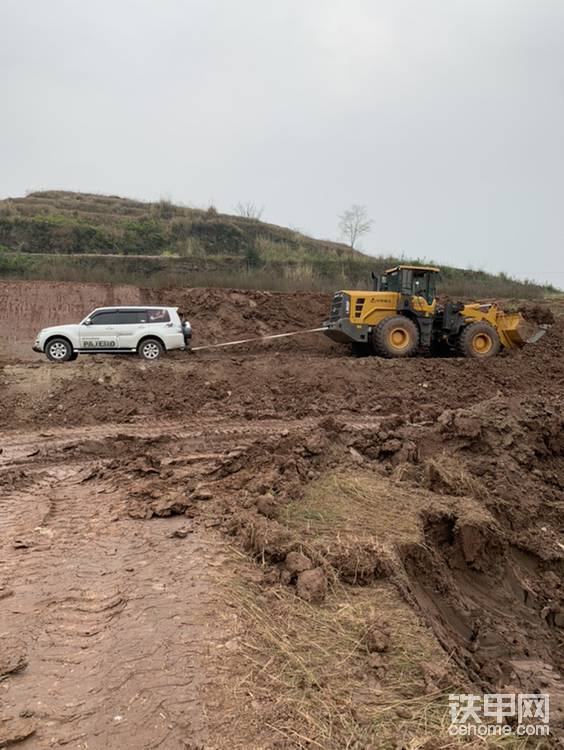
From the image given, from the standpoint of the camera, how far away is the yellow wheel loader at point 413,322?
1595 centimetres

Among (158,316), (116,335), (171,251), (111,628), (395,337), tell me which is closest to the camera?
(111,628)

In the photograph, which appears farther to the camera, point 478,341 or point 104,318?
point 478,341

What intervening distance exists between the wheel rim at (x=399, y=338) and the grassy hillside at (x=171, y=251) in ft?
31.4

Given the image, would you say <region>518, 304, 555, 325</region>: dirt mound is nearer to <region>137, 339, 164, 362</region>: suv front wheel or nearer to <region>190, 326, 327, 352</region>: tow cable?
<region>190, 326, 327, 352</region>: tow cable

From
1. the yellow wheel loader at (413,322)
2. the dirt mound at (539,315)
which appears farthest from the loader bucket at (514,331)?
the dirt mound at (539,315)

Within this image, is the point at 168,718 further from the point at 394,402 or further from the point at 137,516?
the point at 394,402

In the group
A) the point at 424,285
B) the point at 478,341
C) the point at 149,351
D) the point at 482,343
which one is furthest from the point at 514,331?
the point at 149,351

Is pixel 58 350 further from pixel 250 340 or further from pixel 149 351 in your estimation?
pixel 250 340

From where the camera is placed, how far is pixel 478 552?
5727 mm

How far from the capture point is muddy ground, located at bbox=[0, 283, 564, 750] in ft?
8.95

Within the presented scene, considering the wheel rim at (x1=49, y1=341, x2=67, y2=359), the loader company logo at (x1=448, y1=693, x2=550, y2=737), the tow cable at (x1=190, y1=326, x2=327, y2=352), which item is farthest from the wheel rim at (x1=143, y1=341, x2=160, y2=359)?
the loader company logo at (x1=448, y1=693, x2=550, y2=737)

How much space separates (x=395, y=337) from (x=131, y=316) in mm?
7653

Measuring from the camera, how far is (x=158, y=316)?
51.2 ft

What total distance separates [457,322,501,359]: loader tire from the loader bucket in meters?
0.66
